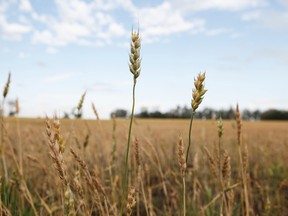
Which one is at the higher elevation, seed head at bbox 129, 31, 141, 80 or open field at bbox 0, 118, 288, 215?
seed head at bbox 129, 31, 141, 80

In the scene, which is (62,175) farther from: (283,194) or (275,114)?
(275,114)

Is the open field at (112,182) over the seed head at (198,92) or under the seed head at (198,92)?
under

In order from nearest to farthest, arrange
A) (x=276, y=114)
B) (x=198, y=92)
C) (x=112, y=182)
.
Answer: (x=198, y=92)
(x=112, y=182)
(x=276, y=114)

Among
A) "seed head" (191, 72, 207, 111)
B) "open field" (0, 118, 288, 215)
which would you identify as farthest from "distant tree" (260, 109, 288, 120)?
"seed head" (191, 72, 207, 111)

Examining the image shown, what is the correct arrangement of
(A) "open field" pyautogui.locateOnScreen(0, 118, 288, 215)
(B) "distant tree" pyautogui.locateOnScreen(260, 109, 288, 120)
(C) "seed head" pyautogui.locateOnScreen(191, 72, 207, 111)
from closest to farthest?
(C) "seed head" pyautogui.locateOnScreen(191, 72, 207, 111)
(A) "open field" pyautogui.locateOnScreen(0, 118, 288, 215)
(B) "distant tree" pyautogui.locateOnScreen(260, 109, 288, 120)

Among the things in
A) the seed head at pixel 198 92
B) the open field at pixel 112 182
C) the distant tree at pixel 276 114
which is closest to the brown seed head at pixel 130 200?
the open field at pixel 112 182

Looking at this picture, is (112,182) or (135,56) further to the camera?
(112,182)

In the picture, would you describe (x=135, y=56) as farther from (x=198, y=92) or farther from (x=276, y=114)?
(x=276, y=114)

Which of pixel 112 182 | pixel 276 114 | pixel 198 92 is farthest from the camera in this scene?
pixel 276 114

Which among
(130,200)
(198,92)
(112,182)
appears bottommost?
(112,182)

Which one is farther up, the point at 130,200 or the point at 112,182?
the point at 130,200

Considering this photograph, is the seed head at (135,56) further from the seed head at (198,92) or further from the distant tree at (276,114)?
the distant tree at (276,114)

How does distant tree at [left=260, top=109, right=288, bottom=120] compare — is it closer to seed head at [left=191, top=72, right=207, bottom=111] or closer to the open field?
the open field

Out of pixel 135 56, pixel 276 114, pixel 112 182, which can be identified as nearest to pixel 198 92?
pixel 135 56
